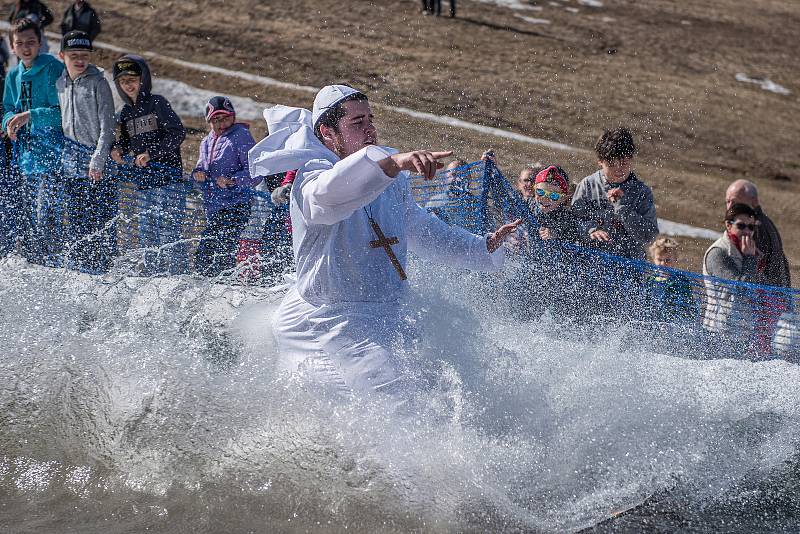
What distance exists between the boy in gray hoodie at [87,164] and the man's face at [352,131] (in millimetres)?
3078

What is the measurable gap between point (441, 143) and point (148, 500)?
344 inches

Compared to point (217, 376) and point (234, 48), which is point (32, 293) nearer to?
point (217, 376)

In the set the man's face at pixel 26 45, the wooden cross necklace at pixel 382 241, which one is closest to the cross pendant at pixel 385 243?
the wooden cross necklace at pixel 382 241

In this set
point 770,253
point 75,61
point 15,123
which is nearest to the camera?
point 770,253

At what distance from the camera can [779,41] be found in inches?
776

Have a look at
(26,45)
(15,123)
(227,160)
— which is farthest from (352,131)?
(26,45)

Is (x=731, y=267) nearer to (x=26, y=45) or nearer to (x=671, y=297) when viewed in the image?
(x=671, y=297)

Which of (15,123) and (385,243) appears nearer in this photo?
(385,243)

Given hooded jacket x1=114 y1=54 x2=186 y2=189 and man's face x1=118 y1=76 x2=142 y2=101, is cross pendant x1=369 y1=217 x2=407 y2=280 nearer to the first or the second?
hooded jacket x1=114 y1=54 x2=186 y2=189

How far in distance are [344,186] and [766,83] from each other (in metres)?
15.0

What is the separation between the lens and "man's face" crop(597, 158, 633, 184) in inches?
259

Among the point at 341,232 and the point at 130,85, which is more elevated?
the point at 341,232

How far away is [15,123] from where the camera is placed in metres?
7.87

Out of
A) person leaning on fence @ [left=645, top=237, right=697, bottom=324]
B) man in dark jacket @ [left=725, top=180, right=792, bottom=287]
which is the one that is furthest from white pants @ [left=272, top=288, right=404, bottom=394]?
man in dark jacket @ [left=725, top=180, right=792, bottom=287]
